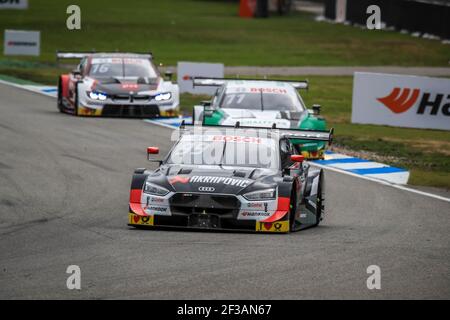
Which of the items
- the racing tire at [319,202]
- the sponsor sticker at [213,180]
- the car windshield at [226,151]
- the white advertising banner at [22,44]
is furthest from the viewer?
the white advertising banner at [22,44]

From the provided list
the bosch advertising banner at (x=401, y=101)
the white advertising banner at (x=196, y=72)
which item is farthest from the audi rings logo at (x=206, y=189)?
the white advertising banner at (x=196, y=72)

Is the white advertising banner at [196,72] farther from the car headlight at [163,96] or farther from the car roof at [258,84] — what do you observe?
the car roof at [258,84]

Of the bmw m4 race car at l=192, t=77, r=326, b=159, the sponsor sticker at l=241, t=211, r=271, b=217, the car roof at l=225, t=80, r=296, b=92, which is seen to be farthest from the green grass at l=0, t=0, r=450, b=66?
the sponsor sticker at l=241, t=211, r=271, b=217

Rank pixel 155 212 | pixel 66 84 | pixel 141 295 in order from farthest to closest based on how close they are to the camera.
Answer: pixel 66 84, pixel 155 212, pixel 141 295

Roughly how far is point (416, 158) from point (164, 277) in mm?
12923

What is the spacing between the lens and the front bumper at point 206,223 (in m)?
13.4

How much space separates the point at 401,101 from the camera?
82.3ft

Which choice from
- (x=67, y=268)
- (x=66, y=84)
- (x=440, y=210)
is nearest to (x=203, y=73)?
(x=66, y=84)

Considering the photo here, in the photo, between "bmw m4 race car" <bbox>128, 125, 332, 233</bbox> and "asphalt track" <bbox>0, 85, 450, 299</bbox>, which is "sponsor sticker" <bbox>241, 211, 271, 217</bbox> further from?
"asphalt track" <bbox>0, 85, 450, 299</bbox>

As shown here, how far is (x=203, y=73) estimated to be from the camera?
32.0m

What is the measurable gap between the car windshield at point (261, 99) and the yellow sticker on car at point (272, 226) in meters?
8.59

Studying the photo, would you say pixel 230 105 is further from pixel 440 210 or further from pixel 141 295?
pixel 141 295

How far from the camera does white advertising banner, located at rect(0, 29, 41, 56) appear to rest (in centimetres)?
3984

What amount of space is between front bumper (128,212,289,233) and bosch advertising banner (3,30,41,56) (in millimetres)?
26950
